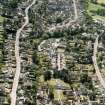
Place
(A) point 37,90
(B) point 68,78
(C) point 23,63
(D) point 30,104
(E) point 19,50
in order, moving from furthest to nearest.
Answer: (E) point 19,50, (C) point 23,63, (B) point 68,78, (A) point 37,90, (D) point 30,104

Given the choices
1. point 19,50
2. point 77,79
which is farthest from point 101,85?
point 19,50

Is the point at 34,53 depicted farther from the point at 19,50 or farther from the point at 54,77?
the point at 54,77

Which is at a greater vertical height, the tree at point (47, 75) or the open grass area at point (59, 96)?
the tree at point (47, 75)

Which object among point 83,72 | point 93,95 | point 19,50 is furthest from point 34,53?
point 93,95

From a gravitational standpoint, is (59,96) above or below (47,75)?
below

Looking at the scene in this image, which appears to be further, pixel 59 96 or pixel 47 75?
pixel 47 75

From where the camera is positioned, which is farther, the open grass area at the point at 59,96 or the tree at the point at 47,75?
the tree at the point at 47,75

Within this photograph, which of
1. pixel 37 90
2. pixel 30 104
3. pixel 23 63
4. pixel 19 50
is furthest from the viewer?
pixel 19 50

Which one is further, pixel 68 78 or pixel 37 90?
pixel 68 78

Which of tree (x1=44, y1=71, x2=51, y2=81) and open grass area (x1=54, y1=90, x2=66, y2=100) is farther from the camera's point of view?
tree (x1=44, y1=71, x2=51, y2=81)

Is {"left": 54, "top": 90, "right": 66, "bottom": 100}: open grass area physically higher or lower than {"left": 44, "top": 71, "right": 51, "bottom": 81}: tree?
lower
